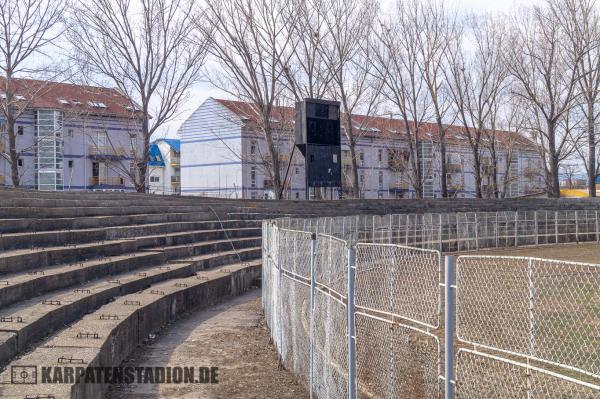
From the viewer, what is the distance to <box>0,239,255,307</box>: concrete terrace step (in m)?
10.0

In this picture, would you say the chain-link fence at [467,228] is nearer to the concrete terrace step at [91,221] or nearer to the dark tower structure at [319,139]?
the dark tower structure at [319,139]

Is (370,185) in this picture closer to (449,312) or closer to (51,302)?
(51,302)

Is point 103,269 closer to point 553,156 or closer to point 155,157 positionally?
point 553,156

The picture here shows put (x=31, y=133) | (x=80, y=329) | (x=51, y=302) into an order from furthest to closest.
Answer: (x=31, y=133)
(x=51, y=302)
(x=80, y=329)

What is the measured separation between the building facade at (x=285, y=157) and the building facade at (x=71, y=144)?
29.8 feet

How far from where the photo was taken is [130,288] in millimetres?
12734

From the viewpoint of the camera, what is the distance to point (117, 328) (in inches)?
348

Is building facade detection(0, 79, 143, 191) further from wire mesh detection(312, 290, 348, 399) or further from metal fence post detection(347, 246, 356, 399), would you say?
metal fence post detection(347, 246, 356, 399)

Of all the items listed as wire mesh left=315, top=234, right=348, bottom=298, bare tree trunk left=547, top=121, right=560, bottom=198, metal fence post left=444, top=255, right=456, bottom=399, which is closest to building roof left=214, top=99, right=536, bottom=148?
bare tree trunk left=547, top=121, right=560, bottom=198

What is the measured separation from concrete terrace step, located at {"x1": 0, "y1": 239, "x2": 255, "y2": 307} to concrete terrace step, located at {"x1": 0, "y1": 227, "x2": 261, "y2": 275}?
0.20m

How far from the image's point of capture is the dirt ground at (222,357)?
8.19m

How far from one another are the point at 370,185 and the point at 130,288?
57.4m

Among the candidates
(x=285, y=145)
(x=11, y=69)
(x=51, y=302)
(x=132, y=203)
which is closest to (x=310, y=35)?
(x=11, y=69)

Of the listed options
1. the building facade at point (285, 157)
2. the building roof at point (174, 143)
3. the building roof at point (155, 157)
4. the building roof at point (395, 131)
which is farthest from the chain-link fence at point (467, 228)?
the building roof at point (174, 143)
